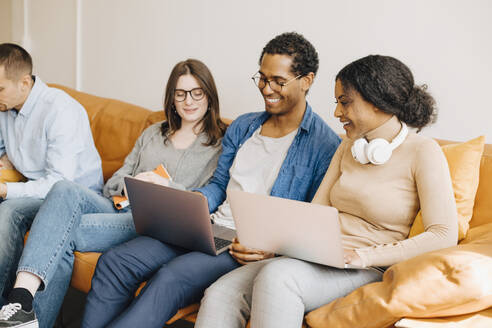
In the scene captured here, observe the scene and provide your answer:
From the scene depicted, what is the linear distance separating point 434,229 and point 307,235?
13.8 inches

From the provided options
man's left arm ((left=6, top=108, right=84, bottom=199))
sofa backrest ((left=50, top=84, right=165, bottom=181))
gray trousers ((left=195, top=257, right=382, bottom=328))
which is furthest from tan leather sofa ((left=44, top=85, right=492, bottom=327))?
gray trousers ((left=195, top=257, right=382, bottom=328))

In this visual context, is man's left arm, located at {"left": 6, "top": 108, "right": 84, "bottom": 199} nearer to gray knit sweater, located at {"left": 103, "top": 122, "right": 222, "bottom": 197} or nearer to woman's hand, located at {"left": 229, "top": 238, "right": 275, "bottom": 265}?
gray knit sweater, located at {"left": 103, "top": 122, "right": 222, "bottom": 197}

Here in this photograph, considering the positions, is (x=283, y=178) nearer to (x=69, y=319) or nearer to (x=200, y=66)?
(x=200, y=66)

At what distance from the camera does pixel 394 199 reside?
133 cm

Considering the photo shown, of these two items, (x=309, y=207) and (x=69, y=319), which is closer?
(x=309, y=207)

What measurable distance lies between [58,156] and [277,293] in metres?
1.30

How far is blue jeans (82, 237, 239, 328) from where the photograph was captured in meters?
1.35

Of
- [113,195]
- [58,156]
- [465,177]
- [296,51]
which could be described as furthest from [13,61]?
[465,177]

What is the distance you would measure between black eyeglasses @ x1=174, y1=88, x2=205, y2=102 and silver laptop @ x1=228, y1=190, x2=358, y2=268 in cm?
87

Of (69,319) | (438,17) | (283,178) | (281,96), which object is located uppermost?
(438,17)

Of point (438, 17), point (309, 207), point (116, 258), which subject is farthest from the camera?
point (438, 17)

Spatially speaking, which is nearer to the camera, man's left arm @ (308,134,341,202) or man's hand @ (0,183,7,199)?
man's left arm @ (308,134,341,202)

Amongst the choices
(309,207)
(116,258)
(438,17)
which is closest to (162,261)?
(116,258)

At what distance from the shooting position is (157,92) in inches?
110
